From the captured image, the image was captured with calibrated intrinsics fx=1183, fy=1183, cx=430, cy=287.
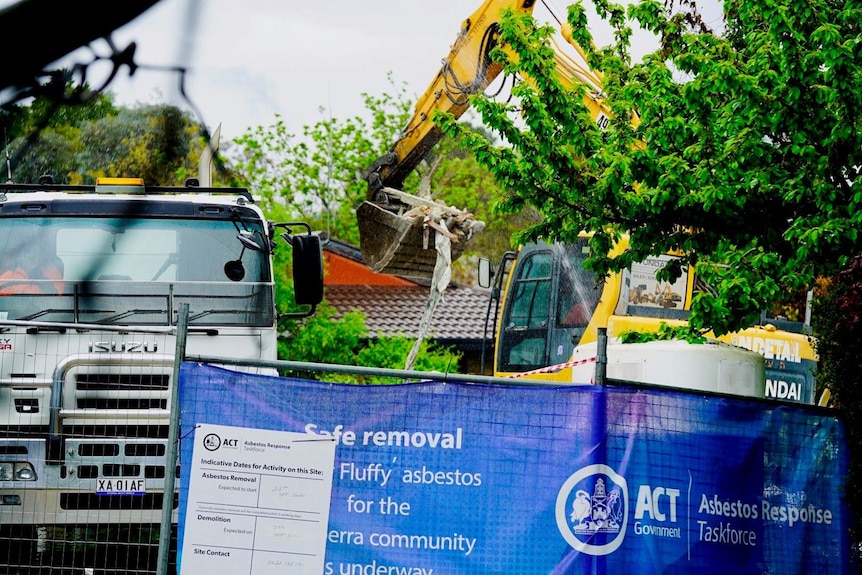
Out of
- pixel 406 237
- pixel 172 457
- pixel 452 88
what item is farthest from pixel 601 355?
pixel 452 88

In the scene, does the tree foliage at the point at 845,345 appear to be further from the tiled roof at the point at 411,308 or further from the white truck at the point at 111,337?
the tiled roof at the point at 411,308

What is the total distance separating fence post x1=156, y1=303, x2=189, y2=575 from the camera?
6.10 meters

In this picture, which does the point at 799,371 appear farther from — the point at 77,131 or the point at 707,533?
the point at 77,131

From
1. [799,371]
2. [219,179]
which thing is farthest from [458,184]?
[219,179]

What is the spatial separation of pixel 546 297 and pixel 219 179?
12.6 meters

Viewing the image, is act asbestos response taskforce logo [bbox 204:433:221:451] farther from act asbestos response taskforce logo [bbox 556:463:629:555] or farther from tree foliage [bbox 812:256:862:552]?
tree foliage [bbox 812:256:862:552]

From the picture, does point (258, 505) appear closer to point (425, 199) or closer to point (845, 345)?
point (845, 345)

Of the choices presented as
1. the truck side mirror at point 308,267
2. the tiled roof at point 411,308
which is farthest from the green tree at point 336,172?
the truck side mirror at point 308,267

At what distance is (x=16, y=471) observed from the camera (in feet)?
24.5

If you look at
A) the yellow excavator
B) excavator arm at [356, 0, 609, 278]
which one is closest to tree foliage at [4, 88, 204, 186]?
the yellow excavator

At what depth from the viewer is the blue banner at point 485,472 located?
605 cm

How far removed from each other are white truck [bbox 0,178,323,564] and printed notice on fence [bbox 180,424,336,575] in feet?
1.00

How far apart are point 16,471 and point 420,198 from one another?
9.75 metres

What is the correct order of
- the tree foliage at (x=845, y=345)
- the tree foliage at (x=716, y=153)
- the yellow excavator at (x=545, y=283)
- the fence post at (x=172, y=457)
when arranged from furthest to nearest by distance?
the yellow excavator at (x=545, y=283) → the tree foliage at (x=845, y=345) → the tree foliage at (x=716, y=153) → the fence post at (x=172, y=457)
